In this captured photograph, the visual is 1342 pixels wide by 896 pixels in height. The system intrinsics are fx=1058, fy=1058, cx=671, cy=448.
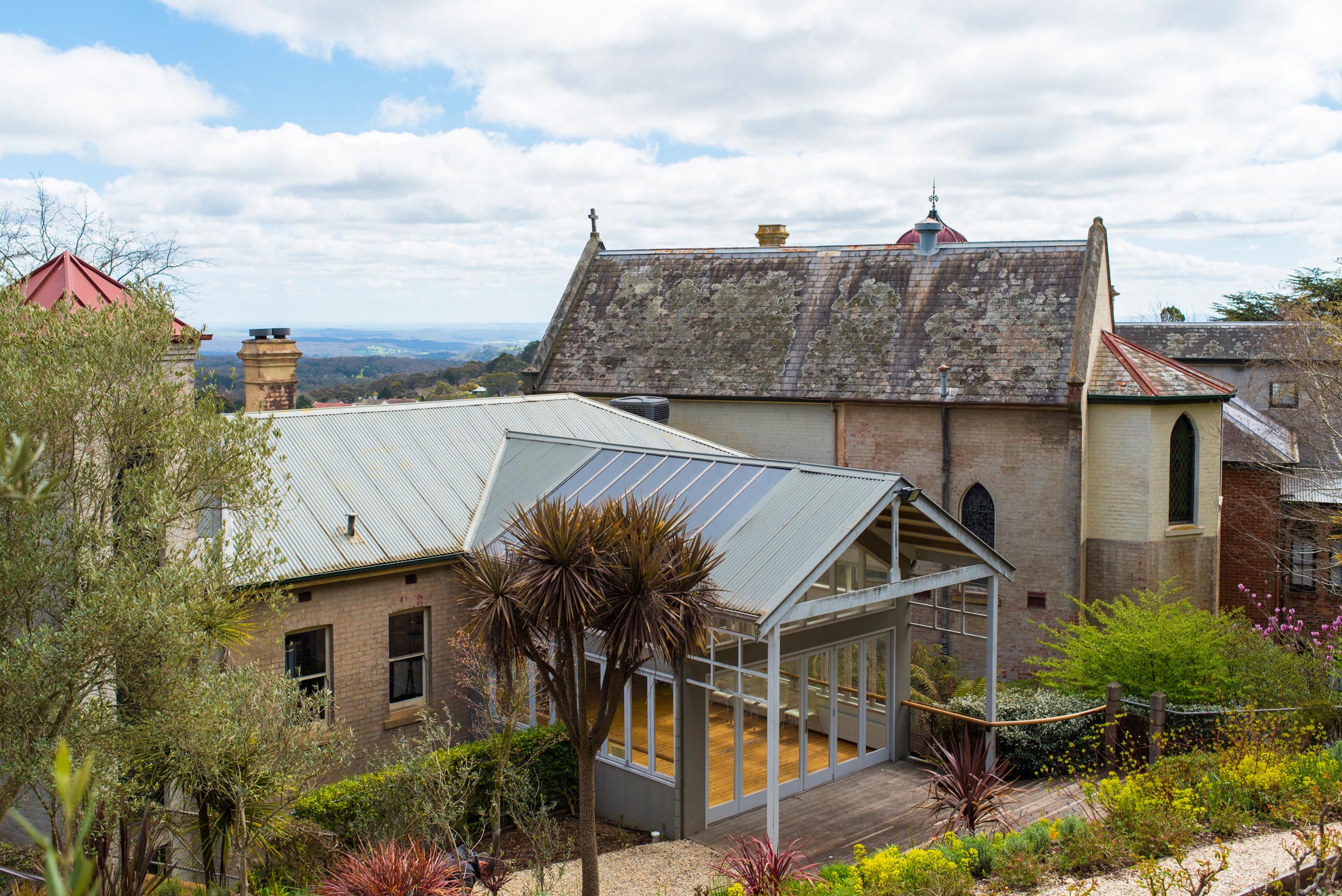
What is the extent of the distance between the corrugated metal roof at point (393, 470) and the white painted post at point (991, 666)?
292 inches

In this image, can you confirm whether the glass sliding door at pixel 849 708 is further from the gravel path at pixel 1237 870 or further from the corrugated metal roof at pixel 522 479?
the gravel path at pixel 1237 870

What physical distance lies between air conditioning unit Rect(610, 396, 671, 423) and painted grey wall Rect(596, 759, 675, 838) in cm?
1124

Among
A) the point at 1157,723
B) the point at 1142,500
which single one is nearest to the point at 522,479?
the point at 1157,723

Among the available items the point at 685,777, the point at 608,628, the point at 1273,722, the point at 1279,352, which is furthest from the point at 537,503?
the point at 1279,352

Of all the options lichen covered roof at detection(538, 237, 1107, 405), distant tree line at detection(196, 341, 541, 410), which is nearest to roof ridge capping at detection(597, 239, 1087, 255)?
lichen covered roof at detection(538, 237, 1107, 405)

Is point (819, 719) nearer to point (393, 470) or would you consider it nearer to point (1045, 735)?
point (1045, 735)

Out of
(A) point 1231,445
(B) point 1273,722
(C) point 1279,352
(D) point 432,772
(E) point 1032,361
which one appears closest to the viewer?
(D) point 432,772

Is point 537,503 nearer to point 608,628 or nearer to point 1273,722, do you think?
point 608,628

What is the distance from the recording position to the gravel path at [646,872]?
13539 millimetres

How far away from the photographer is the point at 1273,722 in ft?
49.5

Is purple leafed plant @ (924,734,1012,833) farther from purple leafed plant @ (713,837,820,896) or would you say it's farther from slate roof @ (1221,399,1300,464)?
slate roof @ (1221,399,1300,464)

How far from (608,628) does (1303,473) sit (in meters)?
26.4

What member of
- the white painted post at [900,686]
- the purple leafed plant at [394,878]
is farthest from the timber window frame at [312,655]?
the white painted post at [900,686]

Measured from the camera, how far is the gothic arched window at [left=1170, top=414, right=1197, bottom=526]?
25281mm
